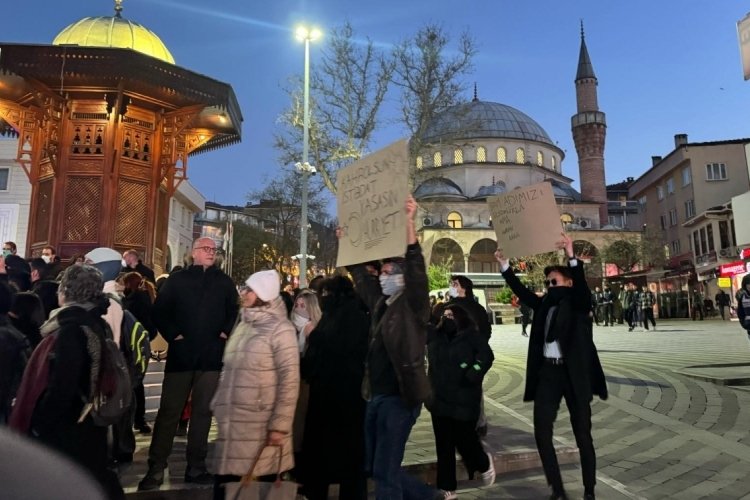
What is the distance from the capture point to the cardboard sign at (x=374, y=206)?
375 centimetres

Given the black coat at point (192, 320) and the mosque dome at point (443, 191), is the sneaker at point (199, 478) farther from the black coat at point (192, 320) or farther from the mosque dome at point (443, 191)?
the mosque dome at point (443, 191)

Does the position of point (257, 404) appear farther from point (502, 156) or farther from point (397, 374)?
point (502, 156)

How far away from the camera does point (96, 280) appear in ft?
10.1

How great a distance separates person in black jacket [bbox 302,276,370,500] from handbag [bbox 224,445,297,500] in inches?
20.1

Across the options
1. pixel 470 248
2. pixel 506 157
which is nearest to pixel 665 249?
pixel 470 248

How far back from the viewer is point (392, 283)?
3.72 metres

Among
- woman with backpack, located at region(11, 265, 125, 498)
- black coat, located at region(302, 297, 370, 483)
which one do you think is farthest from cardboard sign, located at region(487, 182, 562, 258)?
woman with backpack, located at region(11, 265, 125, 498)

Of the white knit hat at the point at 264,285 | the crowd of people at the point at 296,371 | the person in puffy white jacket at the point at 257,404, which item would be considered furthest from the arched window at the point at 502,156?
the person in puffy white jacket at the point at 257,404

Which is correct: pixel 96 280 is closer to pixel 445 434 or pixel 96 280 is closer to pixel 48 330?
pixel 48 330

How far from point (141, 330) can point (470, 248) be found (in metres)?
56.9

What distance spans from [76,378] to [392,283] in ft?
6.45


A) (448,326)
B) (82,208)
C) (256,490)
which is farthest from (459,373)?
(82,208)

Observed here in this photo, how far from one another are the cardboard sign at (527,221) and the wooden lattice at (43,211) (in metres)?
8.45

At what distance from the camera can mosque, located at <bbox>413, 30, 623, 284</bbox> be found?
197 ft
